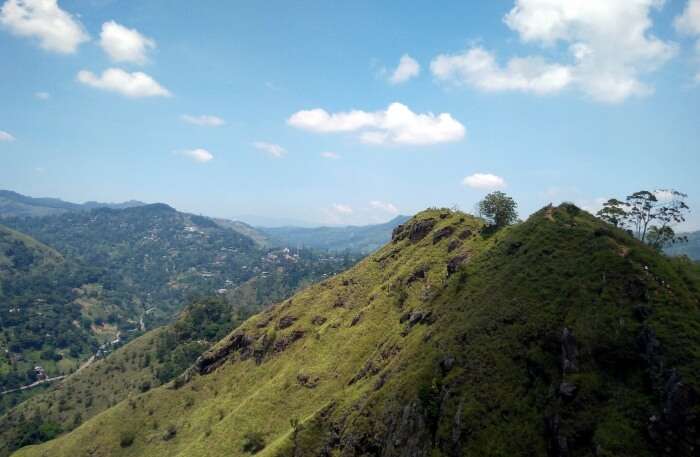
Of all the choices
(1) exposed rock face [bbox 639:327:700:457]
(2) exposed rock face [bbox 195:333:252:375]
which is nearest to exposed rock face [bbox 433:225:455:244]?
(1) exposed rock face [bbox 639:327:700:457]

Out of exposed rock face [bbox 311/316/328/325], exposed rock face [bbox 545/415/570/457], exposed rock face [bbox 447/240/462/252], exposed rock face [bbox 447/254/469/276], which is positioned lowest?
exposed rock face [bbox 311/316/328/325]

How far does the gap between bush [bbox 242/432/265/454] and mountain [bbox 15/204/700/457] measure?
40 centimetres

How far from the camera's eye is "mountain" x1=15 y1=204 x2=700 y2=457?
165 ft

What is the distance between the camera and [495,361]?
202 ft

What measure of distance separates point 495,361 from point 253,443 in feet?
181

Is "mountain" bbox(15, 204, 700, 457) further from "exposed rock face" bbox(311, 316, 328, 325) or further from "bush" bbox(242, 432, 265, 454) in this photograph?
"exposed rock face" bbox(311, 316, 328, 325)

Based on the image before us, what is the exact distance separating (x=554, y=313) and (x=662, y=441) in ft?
64.3

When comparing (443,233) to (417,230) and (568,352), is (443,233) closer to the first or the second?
(417,230)

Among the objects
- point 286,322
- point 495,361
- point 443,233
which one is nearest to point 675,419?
point 495,361

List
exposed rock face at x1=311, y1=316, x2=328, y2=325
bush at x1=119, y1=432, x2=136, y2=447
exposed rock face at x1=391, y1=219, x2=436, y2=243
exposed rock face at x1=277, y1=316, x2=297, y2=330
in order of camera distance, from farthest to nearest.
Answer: exposed rock face at x1=277, y1=316, x2=297, y2=330 < bush at x1=119, y1=432, x2=136, y2=447 < exposed rock face at x1=391, y1=219, x2=436, y2=243 < exposed rock face at x1=311, y1=316, x2=328, y2=325

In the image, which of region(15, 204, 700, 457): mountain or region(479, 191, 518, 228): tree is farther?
region(479, 191, 518, 228): tree

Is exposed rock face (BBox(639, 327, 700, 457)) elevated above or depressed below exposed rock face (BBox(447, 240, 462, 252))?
below

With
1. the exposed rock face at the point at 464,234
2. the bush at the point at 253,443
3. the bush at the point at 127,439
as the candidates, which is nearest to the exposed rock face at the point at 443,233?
the exposed rock face at the point at 464,234

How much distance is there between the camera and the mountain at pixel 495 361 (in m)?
50.2
